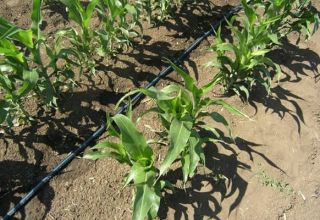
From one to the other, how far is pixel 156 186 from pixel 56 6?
2.18m

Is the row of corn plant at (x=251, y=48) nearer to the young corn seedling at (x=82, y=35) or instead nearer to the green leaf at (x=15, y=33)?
the young corn seedling at (x=82, y=35)

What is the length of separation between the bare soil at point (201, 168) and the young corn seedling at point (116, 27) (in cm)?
14

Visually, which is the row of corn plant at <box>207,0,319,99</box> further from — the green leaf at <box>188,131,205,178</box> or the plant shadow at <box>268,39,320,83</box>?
the green leaf at <box>188,131,205,178</box>

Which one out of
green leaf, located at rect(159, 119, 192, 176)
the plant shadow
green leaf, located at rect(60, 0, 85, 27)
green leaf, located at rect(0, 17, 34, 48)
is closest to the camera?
green leaf, located at rect(159, 119, 192, 176)

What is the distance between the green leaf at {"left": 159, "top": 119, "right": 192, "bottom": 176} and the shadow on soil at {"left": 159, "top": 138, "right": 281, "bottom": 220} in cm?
50

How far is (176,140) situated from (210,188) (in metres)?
0.72

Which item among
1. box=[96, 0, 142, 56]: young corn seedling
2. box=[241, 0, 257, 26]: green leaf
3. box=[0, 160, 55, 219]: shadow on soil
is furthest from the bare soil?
box=[241, 0, 257, 26]: green leaf

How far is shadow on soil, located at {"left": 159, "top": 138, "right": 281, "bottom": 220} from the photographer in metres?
2.59

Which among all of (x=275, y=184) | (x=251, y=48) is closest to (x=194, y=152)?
(x=275, y=184)

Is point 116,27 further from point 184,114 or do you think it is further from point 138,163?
point 138,163

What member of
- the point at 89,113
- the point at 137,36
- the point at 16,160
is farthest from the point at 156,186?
the point at 137,36

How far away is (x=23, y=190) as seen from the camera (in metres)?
2.63

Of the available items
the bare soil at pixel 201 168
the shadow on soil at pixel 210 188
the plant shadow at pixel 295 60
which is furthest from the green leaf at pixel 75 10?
the plant shadow at pixel 295 60

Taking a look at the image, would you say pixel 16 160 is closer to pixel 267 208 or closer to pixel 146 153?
pixel 146 153
